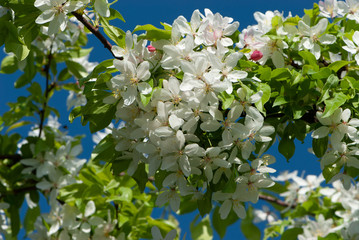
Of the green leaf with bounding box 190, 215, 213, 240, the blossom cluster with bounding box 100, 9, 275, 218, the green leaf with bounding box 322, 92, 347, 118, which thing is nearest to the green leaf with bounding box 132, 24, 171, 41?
the blossom cluster with bounding box 100, 9, 275, 218

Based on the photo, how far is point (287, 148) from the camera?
1949 millimetres

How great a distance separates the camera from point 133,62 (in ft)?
5.60

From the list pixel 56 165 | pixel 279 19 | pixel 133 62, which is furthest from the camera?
pixel 56 165

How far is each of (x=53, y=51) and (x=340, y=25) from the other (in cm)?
171

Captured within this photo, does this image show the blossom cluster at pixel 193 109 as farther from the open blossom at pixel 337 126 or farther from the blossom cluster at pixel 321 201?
the blossom cluster at pixel 321 201

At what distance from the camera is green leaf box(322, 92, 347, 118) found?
1.69 m

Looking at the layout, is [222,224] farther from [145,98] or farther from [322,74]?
[145,98]

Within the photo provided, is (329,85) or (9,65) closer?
(329,85)

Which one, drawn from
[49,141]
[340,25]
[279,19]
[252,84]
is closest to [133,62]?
[252,84]

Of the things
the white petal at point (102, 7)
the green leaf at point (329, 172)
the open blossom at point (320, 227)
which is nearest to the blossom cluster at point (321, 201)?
the open blossom at point (320, 227)

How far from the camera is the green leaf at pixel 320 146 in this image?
75.0 inches

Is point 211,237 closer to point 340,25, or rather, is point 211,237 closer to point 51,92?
point 51,92

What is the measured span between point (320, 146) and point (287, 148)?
116 mm

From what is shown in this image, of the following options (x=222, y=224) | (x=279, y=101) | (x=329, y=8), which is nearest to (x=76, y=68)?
(x=222, y=224)
